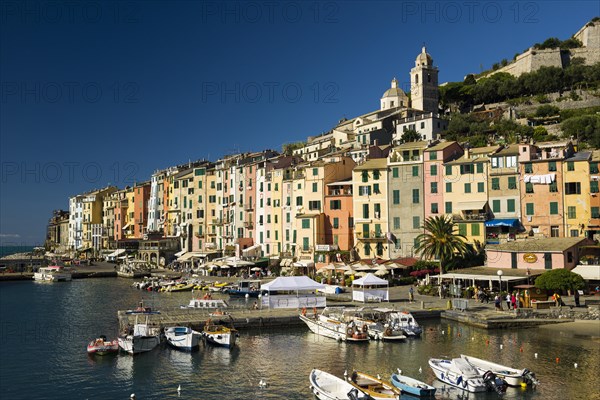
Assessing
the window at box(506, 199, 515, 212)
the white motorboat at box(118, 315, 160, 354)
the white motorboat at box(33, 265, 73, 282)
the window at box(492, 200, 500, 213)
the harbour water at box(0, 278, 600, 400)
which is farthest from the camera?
the white motorboat at box(33, 265, 73, 282)

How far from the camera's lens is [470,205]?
6191 centimetres

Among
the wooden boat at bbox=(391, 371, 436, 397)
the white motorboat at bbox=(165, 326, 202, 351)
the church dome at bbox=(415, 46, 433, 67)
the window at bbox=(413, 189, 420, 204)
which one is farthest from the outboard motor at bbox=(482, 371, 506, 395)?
the church dome at bbox=(415, 46, 433, 67)

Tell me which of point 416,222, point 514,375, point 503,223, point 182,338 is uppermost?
point 416,222

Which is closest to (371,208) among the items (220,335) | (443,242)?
(443,242)

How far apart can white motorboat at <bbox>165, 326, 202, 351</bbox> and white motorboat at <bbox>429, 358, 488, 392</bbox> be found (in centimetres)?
1521

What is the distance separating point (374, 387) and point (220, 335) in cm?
1426

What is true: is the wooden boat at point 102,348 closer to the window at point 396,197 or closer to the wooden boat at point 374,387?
the wooden boat at point 374,387

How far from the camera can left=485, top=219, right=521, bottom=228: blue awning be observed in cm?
5862

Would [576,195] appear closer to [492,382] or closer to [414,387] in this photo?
[492,382]

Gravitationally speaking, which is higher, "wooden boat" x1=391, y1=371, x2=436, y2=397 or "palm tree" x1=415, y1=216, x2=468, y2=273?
"palm tree" x1=415, y1=216, x2=468, y2=273

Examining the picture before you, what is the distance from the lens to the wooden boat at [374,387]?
25125 mm

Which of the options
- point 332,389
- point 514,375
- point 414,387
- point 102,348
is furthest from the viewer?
point 102,348

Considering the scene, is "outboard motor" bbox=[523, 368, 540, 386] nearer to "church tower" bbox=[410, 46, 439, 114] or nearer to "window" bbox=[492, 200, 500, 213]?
"window" bbox=[492, 200, 500, 213]

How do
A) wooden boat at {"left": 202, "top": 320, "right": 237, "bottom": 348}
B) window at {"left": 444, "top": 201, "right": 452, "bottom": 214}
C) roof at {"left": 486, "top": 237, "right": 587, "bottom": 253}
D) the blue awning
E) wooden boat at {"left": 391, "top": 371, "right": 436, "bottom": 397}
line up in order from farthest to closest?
window at {"left": 444, "top": 201, "right": 452, "bottom": 214} → the blue awning → roof at {"left": 486, "top": 237, "right": 587, "bottom": 253} → wooden boat at {"left": 202, "top": 320, "right": 237, "bottom": 348} → wooden boat at {"left": 391, "top": 371, "right": 436, "bottom": 397}
